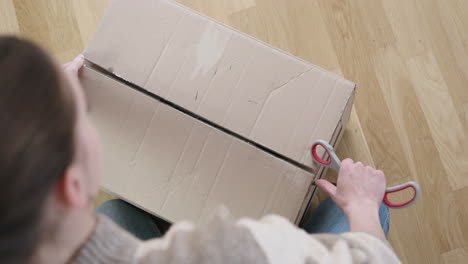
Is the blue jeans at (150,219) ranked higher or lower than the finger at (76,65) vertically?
lower

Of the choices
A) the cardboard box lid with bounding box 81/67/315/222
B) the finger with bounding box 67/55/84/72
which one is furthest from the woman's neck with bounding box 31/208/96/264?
the finger with bounding box 67/55/84/72

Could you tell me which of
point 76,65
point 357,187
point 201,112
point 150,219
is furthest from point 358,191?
point 76,65

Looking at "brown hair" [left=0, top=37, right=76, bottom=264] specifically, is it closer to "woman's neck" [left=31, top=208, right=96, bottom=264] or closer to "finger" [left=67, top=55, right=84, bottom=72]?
"woman's neck" [left=31, top=208, right=96, bottom=264]

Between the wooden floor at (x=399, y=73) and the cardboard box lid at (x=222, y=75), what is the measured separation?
0.32 meters

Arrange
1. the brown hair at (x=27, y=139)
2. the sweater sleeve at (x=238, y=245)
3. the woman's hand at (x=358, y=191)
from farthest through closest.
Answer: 1. the woman's hand at (x=358, y=191)
2. the sweater sleeve at (x=238, y=245)
3. the brown hair at (x=27, y=139)

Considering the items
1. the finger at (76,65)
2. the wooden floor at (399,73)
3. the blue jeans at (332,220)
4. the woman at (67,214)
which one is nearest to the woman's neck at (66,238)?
the woman at (67,214)

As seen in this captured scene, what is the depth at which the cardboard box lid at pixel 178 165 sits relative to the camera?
0.62 m

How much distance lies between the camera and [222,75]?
2.09ft

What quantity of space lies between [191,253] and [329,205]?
41cm

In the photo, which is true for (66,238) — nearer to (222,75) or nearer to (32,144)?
(32,144)

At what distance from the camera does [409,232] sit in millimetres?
882

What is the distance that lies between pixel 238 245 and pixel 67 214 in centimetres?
17

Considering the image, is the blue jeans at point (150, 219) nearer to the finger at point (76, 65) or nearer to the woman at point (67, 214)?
the woman at point (67, 214)

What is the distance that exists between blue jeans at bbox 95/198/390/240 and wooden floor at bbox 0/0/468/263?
20 centimetres
